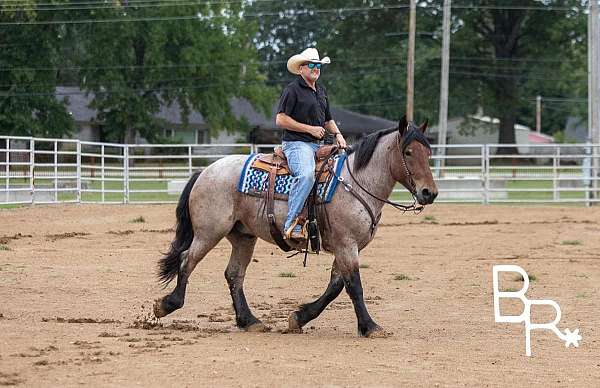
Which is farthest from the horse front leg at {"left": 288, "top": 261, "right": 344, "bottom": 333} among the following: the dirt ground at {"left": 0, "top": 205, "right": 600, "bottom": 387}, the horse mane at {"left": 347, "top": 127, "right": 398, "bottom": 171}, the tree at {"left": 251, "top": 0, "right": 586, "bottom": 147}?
the tree at {"left": 251, "top": 0, "right": 586, "bottom": 147}

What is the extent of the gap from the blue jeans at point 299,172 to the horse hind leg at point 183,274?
2.88 ft

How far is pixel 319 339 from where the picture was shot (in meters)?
9.56

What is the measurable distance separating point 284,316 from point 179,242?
1.36 metres

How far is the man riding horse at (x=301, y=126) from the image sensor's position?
9.91 m

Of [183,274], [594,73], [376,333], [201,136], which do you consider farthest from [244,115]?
[376,333]

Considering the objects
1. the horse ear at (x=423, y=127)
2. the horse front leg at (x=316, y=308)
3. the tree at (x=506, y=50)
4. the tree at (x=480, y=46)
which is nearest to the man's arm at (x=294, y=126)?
the horse ear at (x=423, y=127)

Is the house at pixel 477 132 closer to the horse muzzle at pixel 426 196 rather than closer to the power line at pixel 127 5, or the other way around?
the power line at pixel 127 5

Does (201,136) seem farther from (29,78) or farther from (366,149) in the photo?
(366,149)

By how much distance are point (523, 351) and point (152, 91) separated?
167 feet

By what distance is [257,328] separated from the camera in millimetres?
10062

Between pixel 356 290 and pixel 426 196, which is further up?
pixel 426 196

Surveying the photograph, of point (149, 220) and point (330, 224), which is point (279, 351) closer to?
point (330, 224)

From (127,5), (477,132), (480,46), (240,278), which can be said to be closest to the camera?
(240,278)

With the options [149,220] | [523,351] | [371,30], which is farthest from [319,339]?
[371,30]
